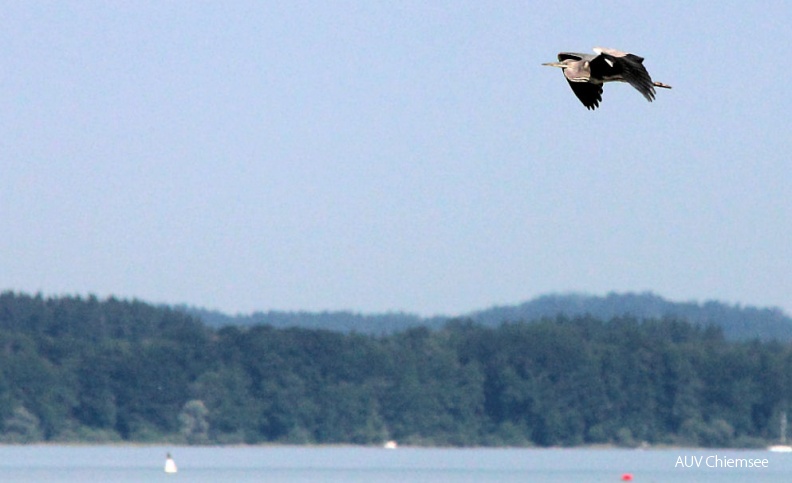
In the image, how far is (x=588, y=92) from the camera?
16203mm

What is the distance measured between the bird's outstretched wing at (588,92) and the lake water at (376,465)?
59.7 meters

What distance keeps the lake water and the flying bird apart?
59.8 m

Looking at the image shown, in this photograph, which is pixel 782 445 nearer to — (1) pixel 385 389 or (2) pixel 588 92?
(1) pixel 385 389

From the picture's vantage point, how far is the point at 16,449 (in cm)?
12150

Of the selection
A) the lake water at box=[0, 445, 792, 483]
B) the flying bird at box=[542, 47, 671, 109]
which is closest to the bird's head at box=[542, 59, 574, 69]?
the flying bird at box=[542, 47, 671, 109]

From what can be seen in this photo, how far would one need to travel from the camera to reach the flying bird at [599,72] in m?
14.6

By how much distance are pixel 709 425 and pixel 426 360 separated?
1006 inches

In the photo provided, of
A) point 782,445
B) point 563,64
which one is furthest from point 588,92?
point 782,445

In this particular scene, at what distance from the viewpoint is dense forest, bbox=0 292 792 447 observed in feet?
431

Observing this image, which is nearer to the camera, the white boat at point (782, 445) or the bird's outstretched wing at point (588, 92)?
the bird's outstretched wing at point (588, 92)

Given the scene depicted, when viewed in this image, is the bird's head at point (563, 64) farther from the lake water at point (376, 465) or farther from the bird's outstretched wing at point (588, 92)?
the lake water at point (376, 465)

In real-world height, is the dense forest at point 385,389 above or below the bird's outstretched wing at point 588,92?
above

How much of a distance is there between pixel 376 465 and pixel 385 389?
4157cm

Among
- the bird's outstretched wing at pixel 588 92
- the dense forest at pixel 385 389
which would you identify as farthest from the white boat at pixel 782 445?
the bird's outstretched wing at pixel 588 92
